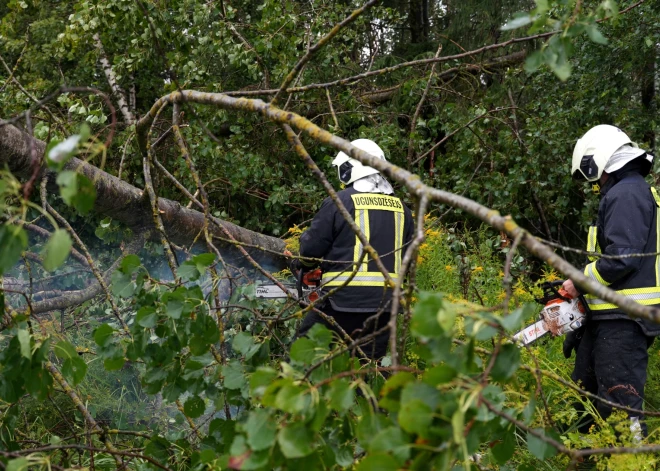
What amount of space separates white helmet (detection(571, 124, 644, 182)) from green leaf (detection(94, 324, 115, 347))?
2589 mm

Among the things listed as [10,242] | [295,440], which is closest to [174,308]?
[10,242]

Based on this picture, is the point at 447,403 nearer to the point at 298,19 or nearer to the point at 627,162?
the point at 627,162

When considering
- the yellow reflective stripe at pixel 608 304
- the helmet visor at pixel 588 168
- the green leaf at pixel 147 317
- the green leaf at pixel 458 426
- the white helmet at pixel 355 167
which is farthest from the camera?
the white helmet at pixel 355 167

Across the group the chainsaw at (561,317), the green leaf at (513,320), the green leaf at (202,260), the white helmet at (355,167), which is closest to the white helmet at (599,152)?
the chainsaw at (561,317)

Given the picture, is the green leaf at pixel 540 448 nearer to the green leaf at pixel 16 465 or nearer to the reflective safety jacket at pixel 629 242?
the green leaf at pixel 16 465

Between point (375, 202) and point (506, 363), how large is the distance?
2.81 m

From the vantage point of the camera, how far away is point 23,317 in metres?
1.65

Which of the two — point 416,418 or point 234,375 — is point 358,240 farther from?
point 416,418

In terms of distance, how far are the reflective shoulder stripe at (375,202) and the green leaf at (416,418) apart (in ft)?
9.37

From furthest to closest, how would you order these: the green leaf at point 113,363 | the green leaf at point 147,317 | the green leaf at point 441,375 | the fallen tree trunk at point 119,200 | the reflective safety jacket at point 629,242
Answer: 1. the reflective safety jacket at point 629,242
2. the fallen tree trunk at point 119,200
3. the green leaf at point 113,363
4. the green leaf at point 147,317
5. the green leaf at point 441,375

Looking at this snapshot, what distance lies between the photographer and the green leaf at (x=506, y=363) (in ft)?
3.39

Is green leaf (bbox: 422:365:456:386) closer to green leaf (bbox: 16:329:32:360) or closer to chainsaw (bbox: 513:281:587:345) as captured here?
green leaf (bbox: 16:329:32:360)

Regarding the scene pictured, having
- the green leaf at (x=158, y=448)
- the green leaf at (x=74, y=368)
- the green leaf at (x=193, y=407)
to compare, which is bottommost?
the green leaf at (x=158, y=448)

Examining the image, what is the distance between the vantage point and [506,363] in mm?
1045
